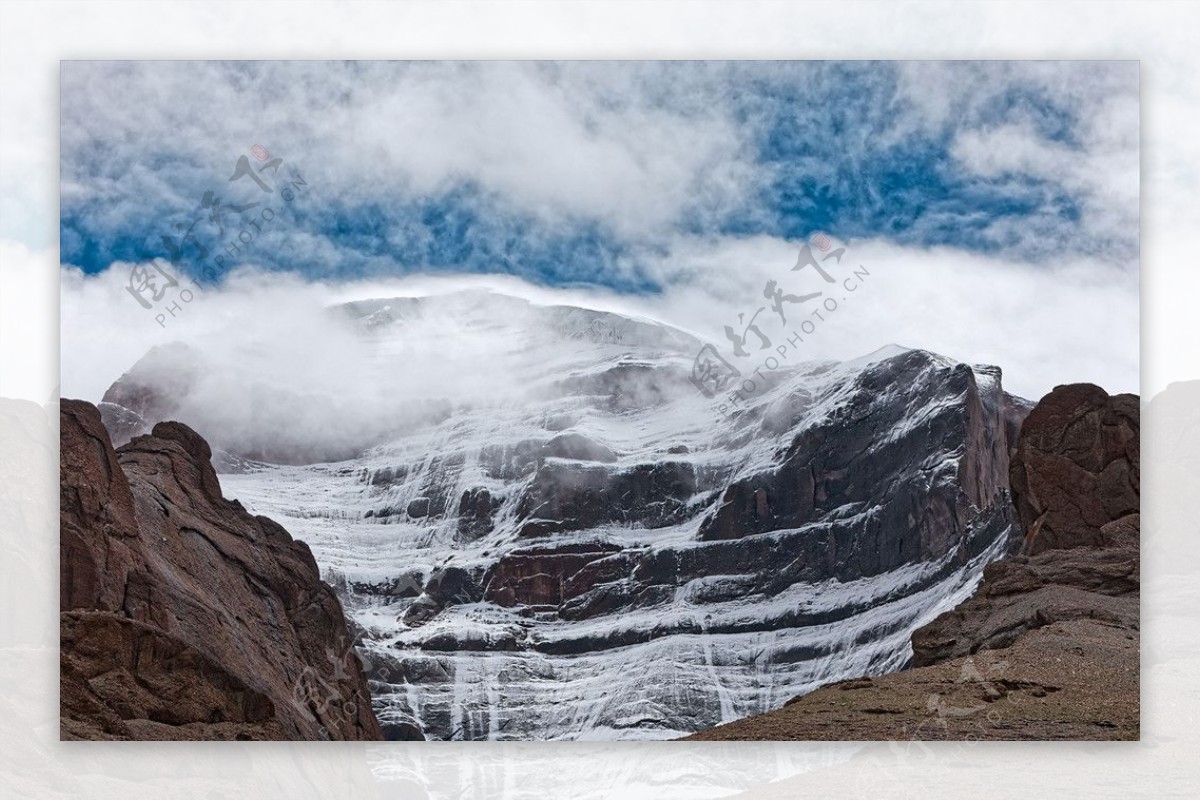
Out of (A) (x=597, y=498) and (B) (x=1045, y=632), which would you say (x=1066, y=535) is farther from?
(A) (x=597, y=498)

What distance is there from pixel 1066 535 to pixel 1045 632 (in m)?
1.06

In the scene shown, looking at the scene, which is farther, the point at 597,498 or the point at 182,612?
the point at 597,498

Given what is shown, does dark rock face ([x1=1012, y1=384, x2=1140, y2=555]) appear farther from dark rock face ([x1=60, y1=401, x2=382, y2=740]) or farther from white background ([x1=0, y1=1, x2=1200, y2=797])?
dark rock face ([x1=60, y1=401, x2=382, y2=740])

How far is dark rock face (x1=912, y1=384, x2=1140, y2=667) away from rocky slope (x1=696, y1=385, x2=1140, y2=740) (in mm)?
11

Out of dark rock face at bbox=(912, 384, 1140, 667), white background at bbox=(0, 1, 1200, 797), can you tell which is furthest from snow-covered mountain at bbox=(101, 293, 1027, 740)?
white background at bbox=(0, 1, 1200, 797)

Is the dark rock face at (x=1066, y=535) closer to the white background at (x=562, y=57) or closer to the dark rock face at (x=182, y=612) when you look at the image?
the white background at (x=562, y=57)

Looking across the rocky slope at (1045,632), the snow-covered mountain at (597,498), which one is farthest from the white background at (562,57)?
the snow-covered mountain at (597,498)

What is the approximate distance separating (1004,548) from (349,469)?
7.19 metres

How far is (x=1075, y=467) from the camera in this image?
14602mm

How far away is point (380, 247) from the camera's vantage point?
48.4 ft

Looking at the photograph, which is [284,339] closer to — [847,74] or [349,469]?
[349,469]

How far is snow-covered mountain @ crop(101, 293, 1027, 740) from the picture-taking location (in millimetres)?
14609

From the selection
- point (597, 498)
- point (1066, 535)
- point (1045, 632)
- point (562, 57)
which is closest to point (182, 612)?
point (597, 498)

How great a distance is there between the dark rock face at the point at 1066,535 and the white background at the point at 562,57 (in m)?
0.26
